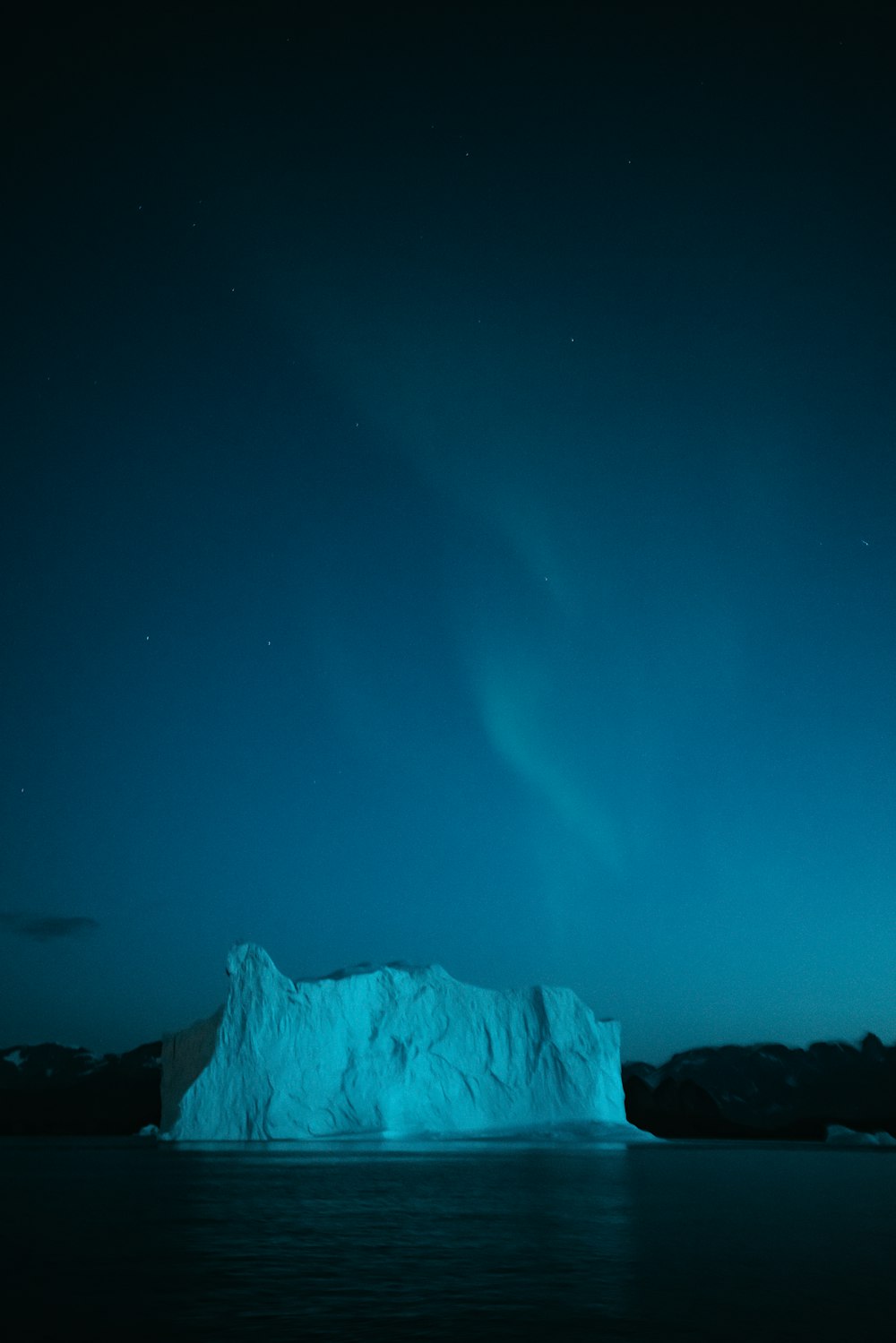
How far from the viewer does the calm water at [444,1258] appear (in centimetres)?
845

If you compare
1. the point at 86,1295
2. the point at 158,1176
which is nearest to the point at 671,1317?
the point at 86,1295

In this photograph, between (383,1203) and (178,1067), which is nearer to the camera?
(383,1203)

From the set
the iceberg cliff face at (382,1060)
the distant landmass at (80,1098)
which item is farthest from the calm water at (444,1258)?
the distant landmass at (80,1098)

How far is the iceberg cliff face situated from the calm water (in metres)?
15.0

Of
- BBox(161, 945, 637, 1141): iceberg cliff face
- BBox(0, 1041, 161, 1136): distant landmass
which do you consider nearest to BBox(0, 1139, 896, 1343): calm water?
BBox(161, 945, 637, 1141): iceberg cliff face

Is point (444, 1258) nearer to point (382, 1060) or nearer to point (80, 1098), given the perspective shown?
point (382, 1060)

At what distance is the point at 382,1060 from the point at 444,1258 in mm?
30604

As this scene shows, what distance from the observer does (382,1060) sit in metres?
41.0

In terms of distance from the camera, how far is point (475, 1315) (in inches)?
341

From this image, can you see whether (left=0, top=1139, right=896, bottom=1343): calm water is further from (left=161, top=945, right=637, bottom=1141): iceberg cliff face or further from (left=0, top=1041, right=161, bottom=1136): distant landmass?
(left=0, top=1041, right=161, bottom=1136): distant landmass

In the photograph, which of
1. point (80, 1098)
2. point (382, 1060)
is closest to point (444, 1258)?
point (382, 1060)

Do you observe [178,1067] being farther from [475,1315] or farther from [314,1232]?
[475,1315]

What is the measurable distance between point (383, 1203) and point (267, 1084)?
2232 cm

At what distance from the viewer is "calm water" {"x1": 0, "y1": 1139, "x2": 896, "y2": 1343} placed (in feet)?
27.7
